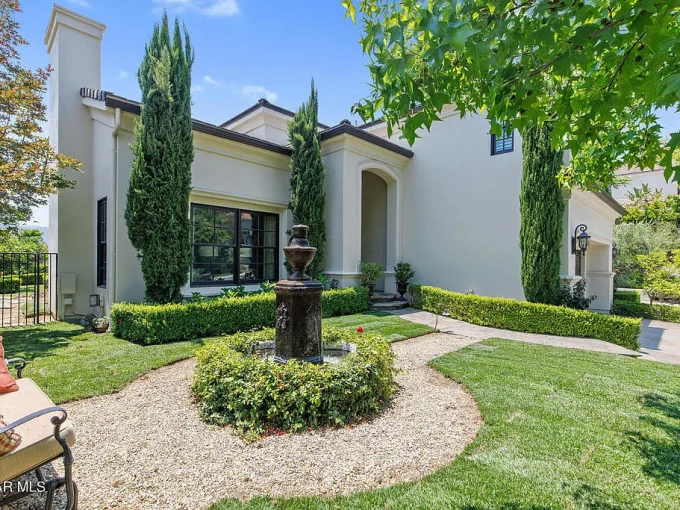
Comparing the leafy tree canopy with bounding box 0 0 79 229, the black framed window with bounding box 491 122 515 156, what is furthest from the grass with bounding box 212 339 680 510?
the leafy tree canopy with bounding box 0 0 79 229

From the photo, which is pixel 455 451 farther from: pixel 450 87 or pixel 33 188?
pixel 33 188

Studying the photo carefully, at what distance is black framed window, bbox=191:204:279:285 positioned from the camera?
9047 mm

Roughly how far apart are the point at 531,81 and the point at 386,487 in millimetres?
3290

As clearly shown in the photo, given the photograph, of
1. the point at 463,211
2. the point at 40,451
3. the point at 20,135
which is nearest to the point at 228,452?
the point at 40,451

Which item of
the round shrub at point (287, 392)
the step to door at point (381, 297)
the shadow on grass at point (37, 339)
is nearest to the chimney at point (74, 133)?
the shadow on grass at point (37, 339)

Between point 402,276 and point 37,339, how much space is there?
9.88 meters

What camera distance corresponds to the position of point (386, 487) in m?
2.51

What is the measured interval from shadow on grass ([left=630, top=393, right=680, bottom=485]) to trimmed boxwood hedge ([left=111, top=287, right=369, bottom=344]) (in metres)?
6.71

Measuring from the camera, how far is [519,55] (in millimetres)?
2648

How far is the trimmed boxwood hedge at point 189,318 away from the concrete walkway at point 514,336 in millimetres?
4278

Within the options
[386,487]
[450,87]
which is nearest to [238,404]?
[386,487]

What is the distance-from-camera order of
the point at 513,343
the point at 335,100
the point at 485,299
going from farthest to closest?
the point at 335,100 → the point at 485,299 → the point at 513,343

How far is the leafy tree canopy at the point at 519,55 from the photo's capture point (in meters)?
1.96

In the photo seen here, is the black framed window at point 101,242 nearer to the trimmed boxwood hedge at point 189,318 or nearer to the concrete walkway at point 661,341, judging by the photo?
the trimmed boxwood hedge at point 189,318
